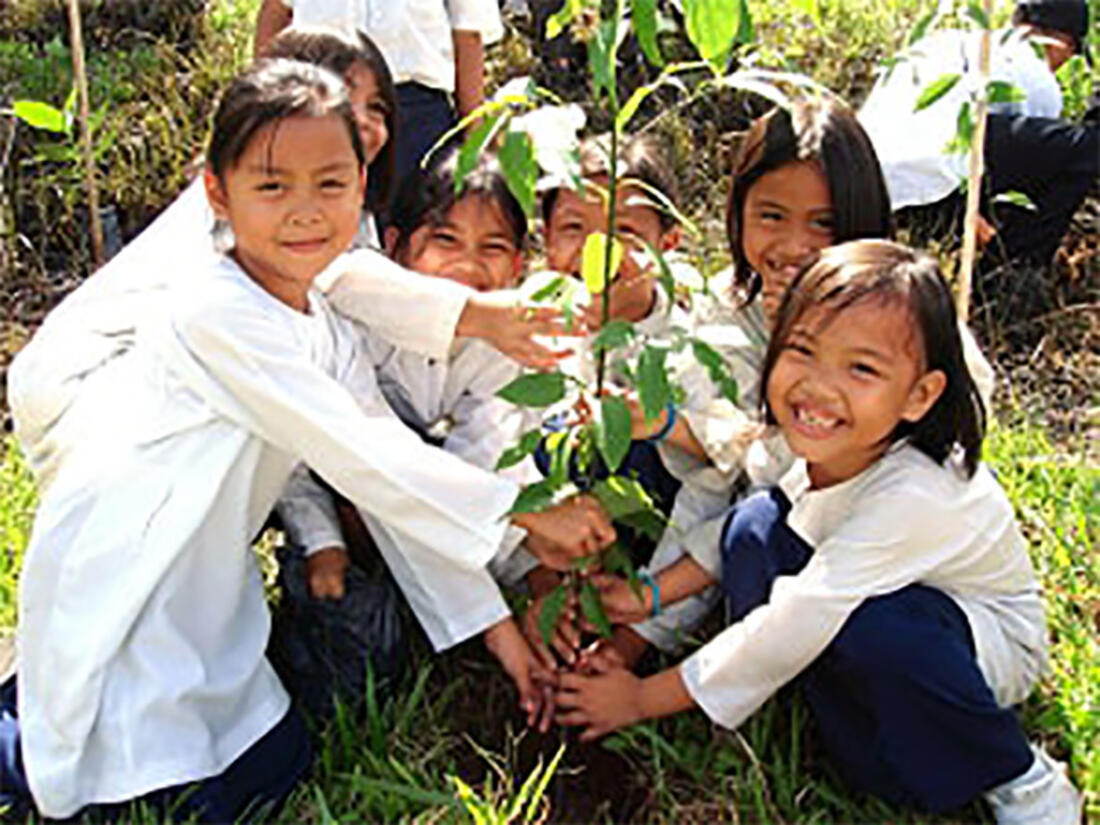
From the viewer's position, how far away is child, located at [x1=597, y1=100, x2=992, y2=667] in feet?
7.06

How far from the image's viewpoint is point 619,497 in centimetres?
190

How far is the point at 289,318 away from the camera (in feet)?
6.66

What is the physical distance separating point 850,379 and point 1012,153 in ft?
8.01

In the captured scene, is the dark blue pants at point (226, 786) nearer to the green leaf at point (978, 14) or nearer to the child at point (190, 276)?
the child at point (190, 276)

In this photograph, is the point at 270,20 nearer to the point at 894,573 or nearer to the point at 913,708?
the point at 894,573

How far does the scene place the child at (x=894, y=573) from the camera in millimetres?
1866

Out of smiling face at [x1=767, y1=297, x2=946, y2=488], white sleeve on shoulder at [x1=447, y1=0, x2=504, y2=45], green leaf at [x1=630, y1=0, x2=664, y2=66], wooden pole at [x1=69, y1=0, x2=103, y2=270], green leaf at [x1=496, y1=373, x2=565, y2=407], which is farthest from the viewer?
wooden pole at [x1=69, y1=0, x2=103, y2=270]

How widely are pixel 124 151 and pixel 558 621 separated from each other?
3.07m

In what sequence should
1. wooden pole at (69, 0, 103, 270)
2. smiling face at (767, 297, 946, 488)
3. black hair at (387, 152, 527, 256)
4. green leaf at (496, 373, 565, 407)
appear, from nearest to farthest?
1. green leaf at (496, 373, 565, 407)
2. smiling face at (767, 297, 946, 488)
3. black hair at (387, 152, 527, 256)
4. wooden pole at (69, 0, 103, 270)

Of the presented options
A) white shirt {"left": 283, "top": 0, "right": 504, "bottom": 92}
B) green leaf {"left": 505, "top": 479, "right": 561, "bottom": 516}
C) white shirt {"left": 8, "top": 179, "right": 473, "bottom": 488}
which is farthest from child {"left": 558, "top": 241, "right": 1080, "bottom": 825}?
white shirt {"left": 283, "top": 0, "right": 504, "bottom": 92}

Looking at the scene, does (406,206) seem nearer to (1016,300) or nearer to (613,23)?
(613,23)

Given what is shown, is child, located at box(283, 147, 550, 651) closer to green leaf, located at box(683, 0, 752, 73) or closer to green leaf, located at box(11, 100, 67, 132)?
green leaf, located at box(683, 0, 752, 73)

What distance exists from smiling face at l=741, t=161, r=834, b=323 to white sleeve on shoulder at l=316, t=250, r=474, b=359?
45 cm

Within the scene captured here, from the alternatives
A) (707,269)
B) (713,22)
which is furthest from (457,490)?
(707,269)
